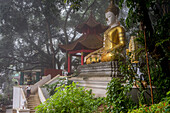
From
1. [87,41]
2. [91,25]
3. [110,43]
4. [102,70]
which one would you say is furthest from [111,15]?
[91,25]

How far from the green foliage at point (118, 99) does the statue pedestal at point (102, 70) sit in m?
1.49

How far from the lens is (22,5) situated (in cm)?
1641

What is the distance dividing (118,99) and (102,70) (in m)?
2.69

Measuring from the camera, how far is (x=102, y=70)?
5828 mm

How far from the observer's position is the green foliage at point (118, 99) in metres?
3.11

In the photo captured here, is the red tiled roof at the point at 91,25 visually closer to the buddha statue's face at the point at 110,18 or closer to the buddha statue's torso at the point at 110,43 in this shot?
the buddha statue's face at the point at 110,18

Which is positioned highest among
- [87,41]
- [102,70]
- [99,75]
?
[87,41]

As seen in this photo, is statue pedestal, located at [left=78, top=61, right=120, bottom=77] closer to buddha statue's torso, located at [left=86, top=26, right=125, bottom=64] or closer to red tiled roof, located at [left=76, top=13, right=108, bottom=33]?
buddha statue's torso, located at [left=86, top=26, right=125, bottom=64]

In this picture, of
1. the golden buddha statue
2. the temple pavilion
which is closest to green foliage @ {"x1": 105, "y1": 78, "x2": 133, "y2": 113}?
the golden buddha statue

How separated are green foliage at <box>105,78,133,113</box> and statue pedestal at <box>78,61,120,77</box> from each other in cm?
149

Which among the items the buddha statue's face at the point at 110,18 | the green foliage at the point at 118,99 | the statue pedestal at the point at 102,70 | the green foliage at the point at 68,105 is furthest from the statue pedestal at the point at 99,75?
the green foliage at the point at 68,105

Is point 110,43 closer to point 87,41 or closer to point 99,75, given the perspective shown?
point 99,75

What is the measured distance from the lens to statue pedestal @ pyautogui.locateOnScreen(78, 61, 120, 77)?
5.42m

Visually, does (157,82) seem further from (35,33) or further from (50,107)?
(35,33)
